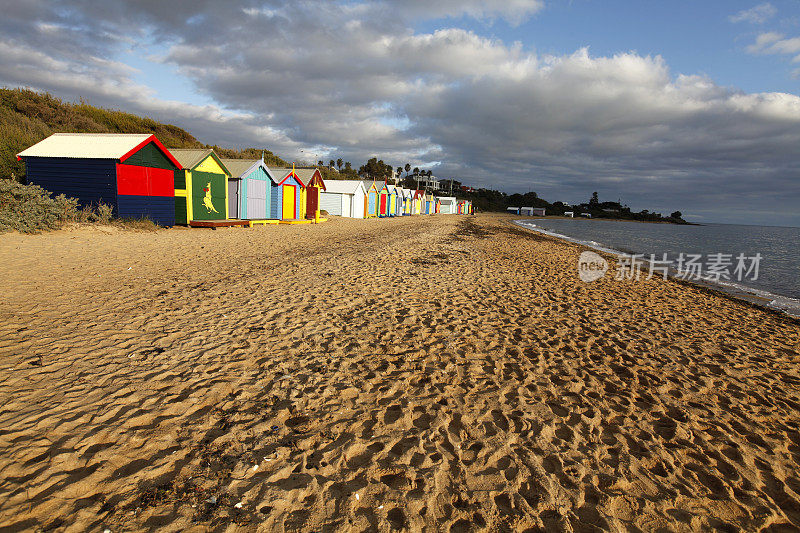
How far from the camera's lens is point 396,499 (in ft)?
8.77

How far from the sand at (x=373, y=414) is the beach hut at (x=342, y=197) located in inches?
1189

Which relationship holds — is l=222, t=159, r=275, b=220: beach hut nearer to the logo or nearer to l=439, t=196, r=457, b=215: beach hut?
the logo

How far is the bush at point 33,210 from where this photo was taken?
12.5 metres

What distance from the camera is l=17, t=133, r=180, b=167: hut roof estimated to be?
14789mm

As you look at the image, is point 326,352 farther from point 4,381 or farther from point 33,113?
point 33,113

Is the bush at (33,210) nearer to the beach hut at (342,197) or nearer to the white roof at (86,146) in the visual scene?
the white roof at (86,146)

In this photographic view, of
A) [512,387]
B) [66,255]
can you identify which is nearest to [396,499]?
[512,387]

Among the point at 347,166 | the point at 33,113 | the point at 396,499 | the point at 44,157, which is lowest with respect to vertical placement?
the point at 396,499

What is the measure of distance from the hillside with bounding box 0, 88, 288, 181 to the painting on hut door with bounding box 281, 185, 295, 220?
43.4 ft

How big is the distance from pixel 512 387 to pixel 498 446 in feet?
3.89

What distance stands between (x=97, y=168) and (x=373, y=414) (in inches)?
702

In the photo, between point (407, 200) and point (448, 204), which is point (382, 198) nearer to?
point (407, 200)

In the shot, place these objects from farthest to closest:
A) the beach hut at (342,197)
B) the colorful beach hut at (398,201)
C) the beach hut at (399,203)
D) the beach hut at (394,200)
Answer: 1. the beach hut at (399,203)
2. the colorful beach hut at (398,201)
3. the beach hut at (394,200)
4. the beach hut at (342,197)

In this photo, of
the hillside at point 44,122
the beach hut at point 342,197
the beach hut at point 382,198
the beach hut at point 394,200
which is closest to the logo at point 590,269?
the hillside at point 44,122
